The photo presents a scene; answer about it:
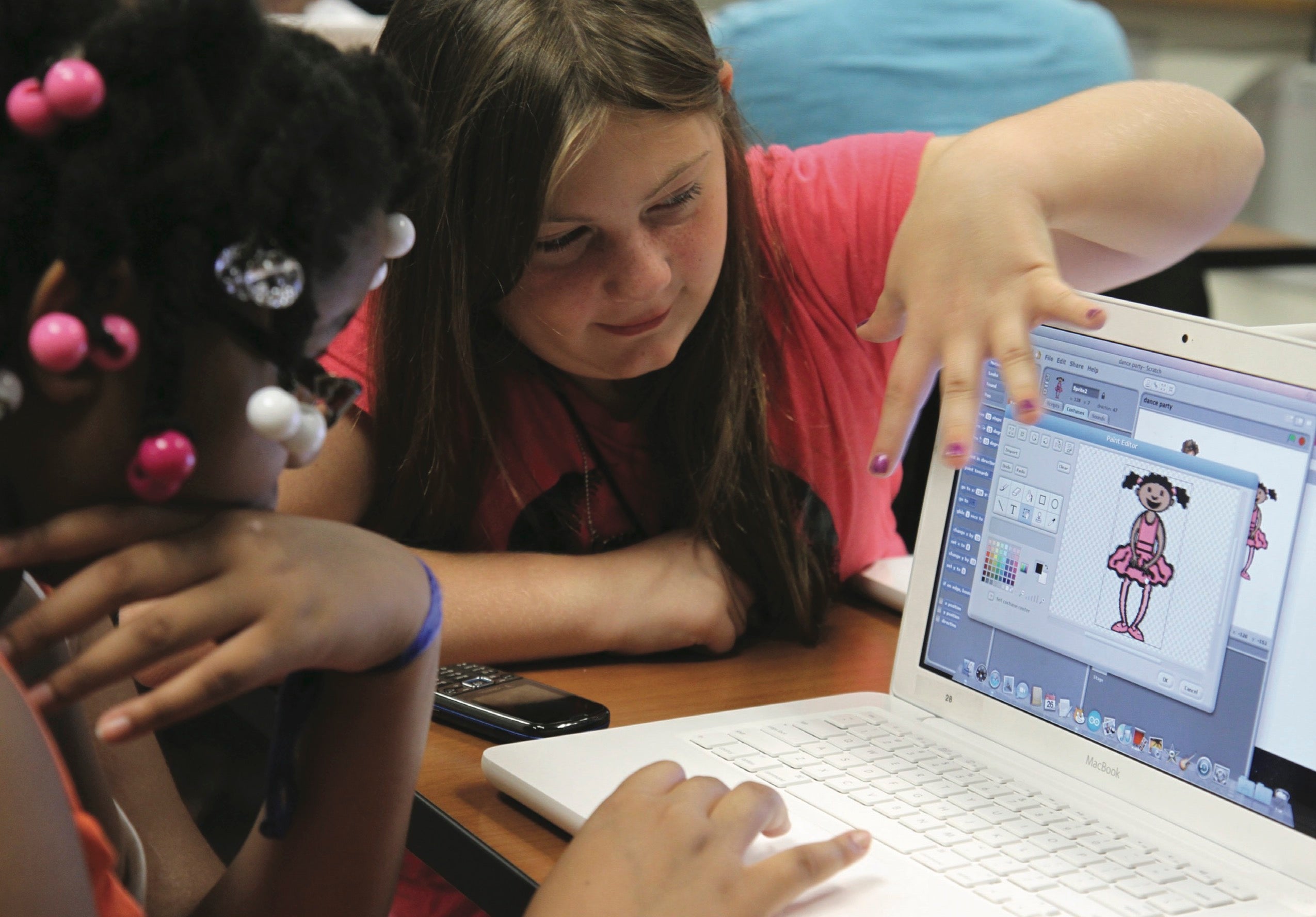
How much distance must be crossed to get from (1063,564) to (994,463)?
0.09m

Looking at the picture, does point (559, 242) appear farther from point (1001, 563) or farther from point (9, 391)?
point (9, 391)

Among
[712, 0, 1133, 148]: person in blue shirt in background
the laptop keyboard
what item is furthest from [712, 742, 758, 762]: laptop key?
[712, 0, 1133, 148]: person in blue shirt in background

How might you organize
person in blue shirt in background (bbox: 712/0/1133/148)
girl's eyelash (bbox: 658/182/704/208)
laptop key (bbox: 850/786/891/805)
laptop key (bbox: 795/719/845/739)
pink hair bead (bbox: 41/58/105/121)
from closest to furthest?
pink hair bead (bbox: 41/58/105/121)
laptop key (bbox: 850/786/891/805)
laptop key (bbox: 795/719/845/739)
girl's eyelash (bbox: 658/182/704/208)
person in blue shirt in background (bbox: 712/0/1133/148)

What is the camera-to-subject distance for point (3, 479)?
0.53 metres

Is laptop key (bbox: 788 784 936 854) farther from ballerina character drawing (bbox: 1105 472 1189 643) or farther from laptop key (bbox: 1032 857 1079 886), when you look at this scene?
ballerina character drawing (bbox: 1105 472 1189 643)

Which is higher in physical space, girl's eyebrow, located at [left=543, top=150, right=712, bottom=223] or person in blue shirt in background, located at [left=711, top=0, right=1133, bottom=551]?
→ person in blue shirt in background, located at [left=711, top=0, right=1133, bottom=551]

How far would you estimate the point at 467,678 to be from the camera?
0.97 m

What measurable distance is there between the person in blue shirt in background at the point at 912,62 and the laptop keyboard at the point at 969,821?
1334 millimetres

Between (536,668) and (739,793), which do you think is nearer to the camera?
(739,793)

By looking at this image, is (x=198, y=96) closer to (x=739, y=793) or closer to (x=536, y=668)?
(x=739, y=793)

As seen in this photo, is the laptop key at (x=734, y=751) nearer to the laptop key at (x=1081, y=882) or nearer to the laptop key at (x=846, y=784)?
the laptop key at (x=846, y=784)

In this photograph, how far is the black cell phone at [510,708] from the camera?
89 centimetres

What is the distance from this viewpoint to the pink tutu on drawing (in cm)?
75

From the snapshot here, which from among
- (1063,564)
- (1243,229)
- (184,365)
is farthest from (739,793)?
(1243,229)
